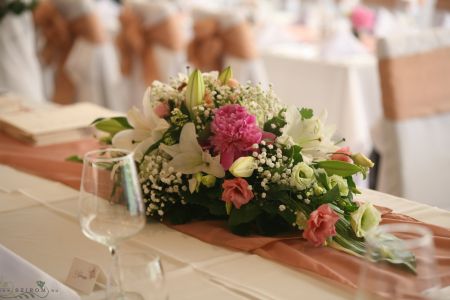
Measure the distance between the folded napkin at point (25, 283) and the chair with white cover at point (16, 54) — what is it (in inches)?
108

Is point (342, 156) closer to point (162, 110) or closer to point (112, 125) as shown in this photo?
point (162, 110)

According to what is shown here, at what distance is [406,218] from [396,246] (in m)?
0.74

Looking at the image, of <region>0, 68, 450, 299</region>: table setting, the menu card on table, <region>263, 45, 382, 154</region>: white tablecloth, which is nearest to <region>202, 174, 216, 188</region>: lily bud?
<region>0, 68, 450, 299</region>: table setting

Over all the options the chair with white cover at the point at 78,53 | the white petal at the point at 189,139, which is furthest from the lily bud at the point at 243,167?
the chair with white cover at the point at 78,53

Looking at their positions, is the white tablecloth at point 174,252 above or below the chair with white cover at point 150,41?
below

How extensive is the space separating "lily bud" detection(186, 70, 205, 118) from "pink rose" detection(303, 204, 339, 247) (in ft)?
1.11

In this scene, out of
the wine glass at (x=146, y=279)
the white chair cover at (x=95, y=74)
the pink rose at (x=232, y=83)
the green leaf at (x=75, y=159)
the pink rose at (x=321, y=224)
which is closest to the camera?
the wine glass at (x=146, y=279)

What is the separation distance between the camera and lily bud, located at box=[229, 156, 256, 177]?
130 centimetres

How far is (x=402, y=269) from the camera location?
0.71 metres

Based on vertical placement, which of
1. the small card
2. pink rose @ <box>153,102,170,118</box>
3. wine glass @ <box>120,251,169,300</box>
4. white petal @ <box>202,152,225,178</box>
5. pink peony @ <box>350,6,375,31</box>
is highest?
pink peony @ <box>350,6,375,31</box>

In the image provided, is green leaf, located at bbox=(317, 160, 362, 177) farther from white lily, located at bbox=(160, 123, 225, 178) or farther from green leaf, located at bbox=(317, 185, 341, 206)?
white lily, located at bbox=(160, 123, 225, 178)

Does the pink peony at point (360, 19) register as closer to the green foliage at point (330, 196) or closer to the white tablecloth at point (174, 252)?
the white tablecloth at point (174, 252)

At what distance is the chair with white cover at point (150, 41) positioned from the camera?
4.41m

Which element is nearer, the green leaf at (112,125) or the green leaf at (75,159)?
the green leaf at (112,125)
